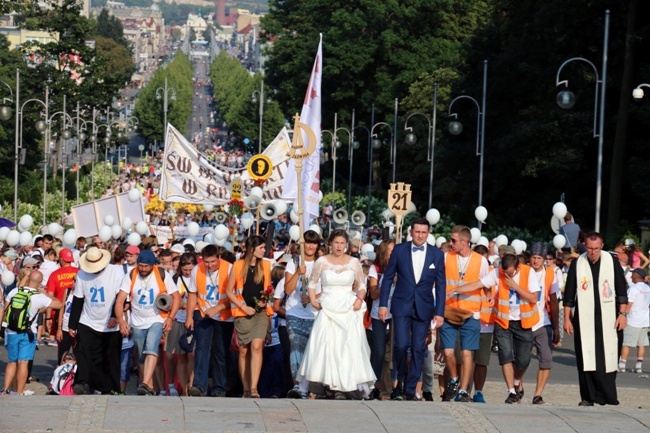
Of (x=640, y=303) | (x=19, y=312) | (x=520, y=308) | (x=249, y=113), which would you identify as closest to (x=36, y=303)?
(x=19, y=312)

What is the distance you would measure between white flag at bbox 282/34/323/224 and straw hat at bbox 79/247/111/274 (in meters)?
5.00

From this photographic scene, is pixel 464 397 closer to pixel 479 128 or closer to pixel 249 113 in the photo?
pixel 479 128

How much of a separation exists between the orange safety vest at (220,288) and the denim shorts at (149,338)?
1.54ft

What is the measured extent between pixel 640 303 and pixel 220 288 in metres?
8.36

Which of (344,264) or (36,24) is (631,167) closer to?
(344,264)

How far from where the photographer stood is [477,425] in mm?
12336

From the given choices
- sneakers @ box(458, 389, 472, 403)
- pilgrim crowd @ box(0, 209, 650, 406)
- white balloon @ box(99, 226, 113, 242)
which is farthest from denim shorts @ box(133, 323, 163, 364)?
white balloon @ box(99, 226, 113, 242)

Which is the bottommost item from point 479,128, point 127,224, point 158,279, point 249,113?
point 158,279

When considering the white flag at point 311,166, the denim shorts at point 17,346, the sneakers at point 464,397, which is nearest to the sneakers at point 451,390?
the sneakers at point 464,397

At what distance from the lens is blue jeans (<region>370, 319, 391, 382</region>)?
51.3 feet

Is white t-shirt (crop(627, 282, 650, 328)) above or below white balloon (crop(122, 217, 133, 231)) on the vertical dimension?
below

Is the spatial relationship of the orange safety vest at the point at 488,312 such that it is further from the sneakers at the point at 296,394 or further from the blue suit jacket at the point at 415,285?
the sneakers at the point at 296,394

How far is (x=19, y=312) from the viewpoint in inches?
629

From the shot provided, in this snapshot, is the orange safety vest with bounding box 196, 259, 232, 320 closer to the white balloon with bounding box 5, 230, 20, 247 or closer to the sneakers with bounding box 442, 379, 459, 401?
the sneakers with bounding box 442, 379, 459, 401
